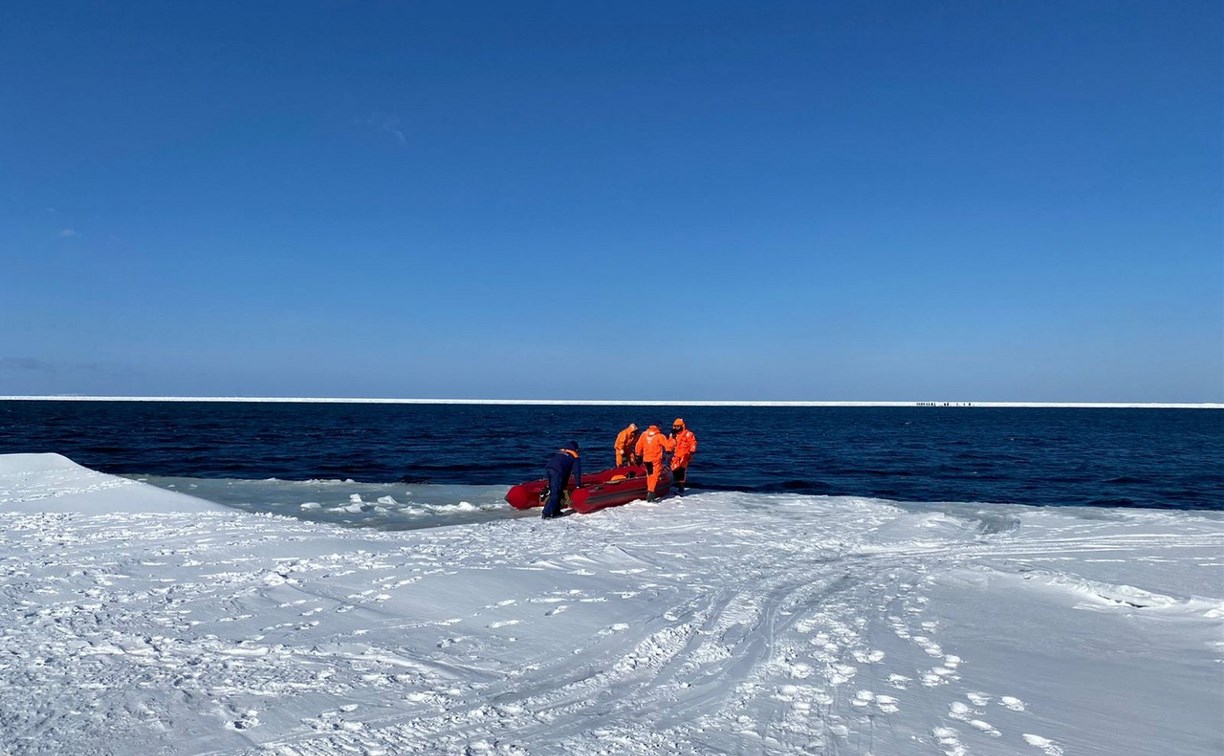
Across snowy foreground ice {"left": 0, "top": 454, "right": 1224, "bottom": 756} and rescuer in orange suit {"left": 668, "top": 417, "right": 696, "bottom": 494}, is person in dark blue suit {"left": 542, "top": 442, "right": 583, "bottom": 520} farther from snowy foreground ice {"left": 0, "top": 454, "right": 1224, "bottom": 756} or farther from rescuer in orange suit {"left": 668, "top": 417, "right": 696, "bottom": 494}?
rescuer in orange suit {"left": 668, "top": 417, "right": 696, "bottom": 494}

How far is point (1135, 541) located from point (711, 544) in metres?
5.56

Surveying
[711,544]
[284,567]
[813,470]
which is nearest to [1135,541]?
[711,544]

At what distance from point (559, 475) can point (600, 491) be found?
0.80 m

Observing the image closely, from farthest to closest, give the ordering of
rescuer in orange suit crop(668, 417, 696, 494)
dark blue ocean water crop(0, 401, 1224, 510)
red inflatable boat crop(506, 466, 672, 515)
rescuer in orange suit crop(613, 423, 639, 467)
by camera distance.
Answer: dark blue ocean water crop(0, 401, 1224, 510), rescuer in orange suit crop(613, 423, 639, 467), rescuer in orange suit crop(668, 417, 696, 494), red inflatable boat crop(506, 466, 672, 515)

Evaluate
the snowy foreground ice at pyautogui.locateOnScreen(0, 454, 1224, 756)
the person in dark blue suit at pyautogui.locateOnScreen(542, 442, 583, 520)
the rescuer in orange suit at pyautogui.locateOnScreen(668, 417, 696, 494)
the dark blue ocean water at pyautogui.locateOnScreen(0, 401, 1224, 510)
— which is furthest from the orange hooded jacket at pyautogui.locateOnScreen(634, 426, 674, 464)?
the dark blue ocean water at pyautogui.locateOnScreen(0, 401, 1224, 510)

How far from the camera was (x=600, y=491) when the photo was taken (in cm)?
1210

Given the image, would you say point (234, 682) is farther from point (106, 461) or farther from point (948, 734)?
point (106, 461)

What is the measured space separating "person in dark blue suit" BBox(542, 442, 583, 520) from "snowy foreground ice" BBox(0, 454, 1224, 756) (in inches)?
82.4

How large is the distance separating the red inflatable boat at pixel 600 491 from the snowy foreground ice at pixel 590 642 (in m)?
2.20

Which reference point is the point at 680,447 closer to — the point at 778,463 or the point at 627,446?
the point at 627,446

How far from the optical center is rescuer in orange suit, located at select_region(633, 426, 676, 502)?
12867mm

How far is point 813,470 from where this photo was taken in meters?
25.6

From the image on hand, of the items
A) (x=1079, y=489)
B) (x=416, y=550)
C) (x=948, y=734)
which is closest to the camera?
(x=948, y=734)

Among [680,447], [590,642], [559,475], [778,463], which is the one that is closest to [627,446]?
[680,447]
